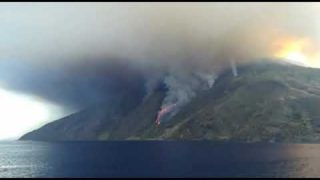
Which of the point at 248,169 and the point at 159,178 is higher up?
the point at 159,178

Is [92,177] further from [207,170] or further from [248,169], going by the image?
[248,169]

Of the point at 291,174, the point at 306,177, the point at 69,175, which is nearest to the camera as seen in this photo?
the point at 306,177

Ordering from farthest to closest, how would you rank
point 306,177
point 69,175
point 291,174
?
point 69,175, point 291,174, point 306,177

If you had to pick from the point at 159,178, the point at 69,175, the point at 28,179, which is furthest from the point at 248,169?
the point at 28,179

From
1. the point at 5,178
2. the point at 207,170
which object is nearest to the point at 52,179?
the point at 5,178

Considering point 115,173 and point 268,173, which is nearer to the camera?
point 268,173

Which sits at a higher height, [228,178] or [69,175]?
[228,178]

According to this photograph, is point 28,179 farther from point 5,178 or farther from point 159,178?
point 159,178

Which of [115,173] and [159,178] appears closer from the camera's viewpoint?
[159,178]
